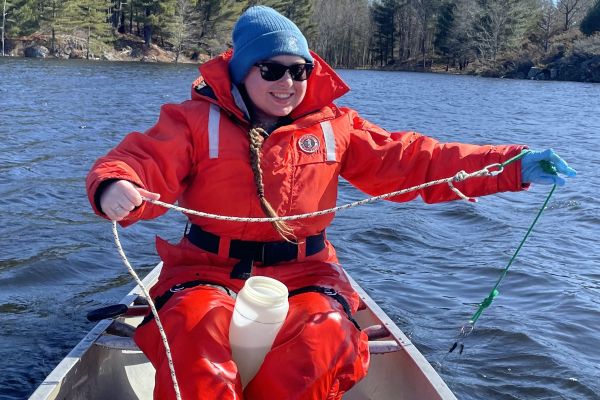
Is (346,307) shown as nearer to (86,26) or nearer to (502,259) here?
(502,259)

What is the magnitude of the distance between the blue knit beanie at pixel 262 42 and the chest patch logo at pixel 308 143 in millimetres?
391

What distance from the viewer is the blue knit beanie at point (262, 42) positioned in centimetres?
323

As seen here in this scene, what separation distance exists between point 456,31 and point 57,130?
52.0 m

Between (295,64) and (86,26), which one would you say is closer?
(295,64)

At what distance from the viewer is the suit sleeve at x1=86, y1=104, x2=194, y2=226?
9.07ft

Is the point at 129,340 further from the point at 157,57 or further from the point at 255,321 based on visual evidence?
the point at 157,57

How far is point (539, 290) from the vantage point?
625 cm

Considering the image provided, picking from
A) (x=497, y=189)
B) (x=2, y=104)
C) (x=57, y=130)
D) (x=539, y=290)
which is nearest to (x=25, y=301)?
(x=497, y=189)

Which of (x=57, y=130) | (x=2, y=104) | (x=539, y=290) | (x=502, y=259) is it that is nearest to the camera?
(x=539, y=290)

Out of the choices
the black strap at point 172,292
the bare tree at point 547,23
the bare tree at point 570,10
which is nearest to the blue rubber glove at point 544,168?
the black strap at point 172,292

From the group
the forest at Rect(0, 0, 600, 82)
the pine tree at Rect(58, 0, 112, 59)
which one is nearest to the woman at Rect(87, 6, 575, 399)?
the forest at Rect(0, 0, 600, 82)

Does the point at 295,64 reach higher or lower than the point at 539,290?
higher

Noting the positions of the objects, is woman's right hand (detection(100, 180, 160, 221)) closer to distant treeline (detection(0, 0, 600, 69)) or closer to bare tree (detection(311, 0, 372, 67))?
distant treeline (detection(0, 0, 600, 69))

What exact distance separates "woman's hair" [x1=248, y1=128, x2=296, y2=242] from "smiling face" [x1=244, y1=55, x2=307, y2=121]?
19 cm
